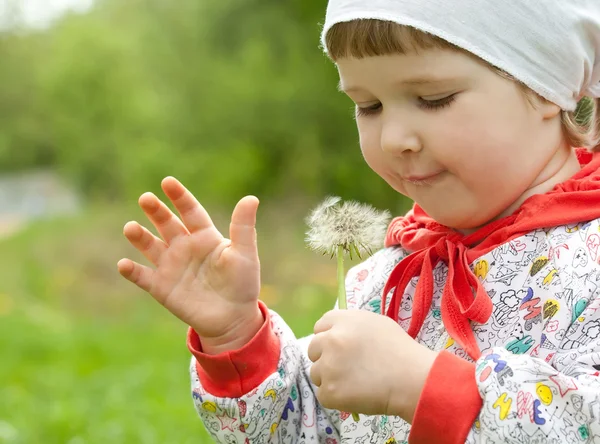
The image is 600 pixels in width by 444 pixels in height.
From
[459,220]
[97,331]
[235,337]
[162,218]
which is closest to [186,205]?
[162,218]

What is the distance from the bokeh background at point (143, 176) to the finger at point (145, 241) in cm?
151

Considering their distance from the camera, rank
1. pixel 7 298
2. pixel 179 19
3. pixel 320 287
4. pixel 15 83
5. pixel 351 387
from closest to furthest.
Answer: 1. pixel 351 387
2. pixel 320 287
3. pixel 7 298
4. pixel 179 19
5. pixel 15 83

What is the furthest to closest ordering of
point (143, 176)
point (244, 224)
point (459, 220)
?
1. point (143, 176)
2. point (244, 224)
3. point (459, 220)

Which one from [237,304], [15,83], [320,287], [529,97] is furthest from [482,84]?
[15,83]

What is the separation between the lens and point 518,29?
133 cm

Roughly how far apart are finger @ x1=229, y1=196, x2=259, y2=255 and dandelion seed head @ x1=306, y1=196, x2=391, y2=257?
0.10 metres

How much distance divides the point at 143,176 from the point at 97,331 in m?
4.39

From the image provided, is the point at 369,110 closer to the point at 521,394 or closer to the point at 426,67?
the point at 426,67

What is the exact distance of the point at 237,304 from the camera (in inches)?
61.4

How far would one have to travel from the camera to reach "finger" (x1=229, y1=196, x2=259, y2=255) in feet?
5.03

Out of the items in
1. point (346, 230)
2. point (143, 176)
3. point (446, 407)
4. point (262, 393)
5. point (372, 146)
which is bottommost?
point (143, 176)

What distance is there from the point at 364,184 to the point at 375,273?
5.82 m

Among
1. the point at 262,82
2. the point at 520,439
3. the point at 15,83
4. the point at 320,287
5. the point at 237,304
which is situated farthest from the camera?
the point at 15,83

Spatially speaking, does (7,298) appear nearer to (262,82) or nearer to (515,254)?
(262,82)
